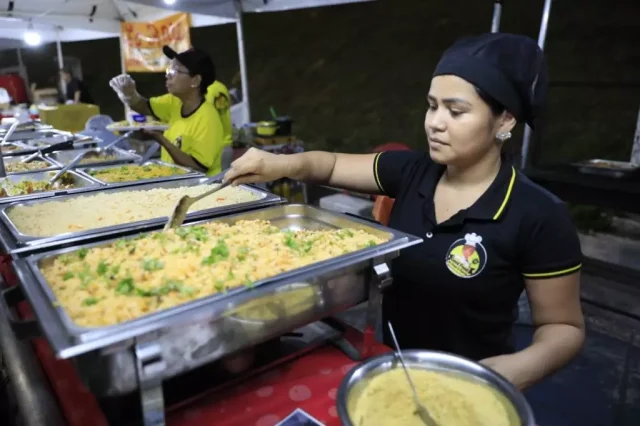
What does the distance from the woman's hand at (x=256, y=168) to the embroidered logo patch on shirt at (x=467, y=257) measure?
0.70 meters

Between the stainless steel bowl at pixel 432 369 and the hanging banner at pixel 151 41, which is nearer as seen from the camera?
the stainless steel bowl at pixel 432 369

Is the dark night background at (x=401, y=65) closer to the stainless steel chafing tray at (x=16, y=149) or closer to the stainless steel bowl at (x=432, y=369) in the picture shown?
the stainless steel bowl at (x=432, y=369)

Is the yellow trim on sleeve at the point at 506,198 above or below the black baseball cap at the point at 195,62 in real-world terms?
below

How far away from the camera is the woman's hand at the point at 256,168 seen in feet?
5.58

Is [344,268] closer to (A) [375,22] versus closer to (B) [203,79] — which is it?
(B) [203,79]

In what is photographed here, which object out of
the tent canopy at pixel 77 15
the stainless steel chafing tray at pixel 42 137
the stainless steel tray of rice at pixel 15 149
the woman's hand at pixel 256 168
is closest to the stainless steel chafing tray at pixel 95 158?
the stainless steel tray of rice at pixel 15 149

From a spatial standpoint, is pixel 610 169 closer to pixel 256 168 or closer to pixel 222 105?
pixel 256 168

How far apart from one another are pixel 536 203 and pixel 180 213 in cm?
115

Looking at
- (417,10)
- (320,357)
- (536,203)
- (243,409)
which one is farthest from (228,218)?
(417,10)

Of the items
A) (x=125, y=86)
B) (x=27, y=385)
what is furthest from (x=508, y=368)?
(x=125, y=86)

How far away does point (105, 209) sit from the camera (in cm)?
186

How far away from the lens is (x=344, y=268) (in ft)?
3.70

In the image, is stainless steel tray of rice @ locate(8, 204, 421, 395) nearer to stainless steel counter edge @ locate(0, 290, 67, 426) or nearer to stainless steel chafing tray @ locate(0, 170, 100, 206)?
stainless steel counter edge @ locate(0, 290, 67, 426)

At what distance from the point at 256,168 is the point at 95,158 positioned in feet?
7.24
